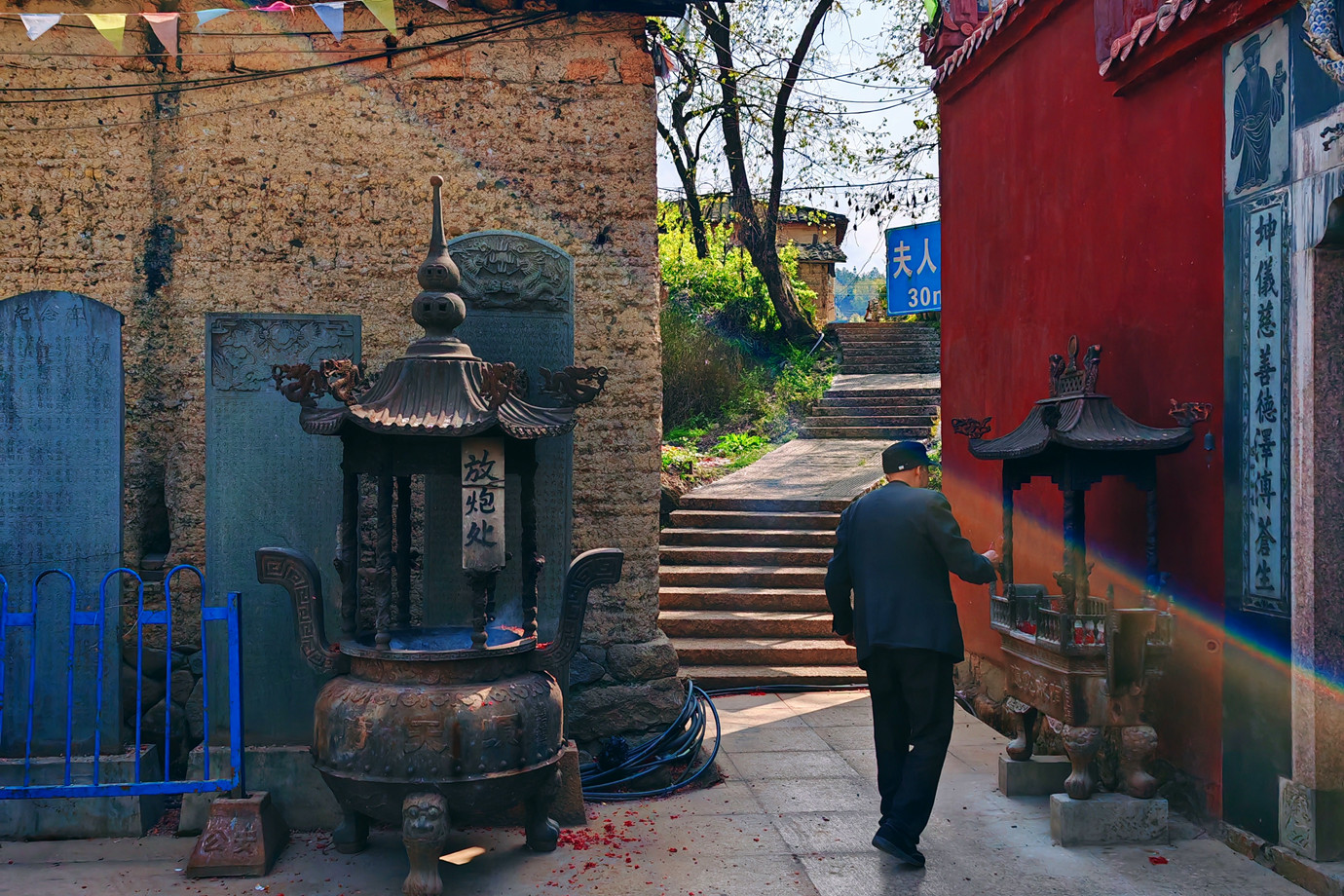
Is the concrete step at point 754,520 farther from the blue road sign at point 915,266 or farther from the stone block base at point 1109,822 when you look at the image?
the stone block base at point 1109,822

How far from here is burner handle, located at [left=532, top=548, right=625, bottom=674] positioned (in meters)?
4.57

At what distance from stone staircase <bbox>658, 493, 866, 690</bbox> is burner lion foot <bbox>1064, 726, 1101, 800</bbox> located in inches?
123

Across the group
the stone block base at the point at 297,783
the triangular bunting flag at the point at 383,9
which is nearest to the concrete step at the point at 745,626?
the stone block base at the point at 297,783

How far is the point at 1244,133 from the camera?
14.5 feet

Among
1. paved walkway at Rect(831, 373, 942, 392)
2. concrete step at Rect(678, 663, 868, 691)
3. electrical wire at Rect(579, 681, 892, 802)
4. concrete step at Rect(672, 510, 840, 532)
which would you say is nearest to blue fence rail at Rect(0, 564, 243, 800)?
electrical wire at Rect(579, 681, 892, 802)

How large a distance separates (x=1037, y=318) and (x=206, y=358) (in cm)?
477

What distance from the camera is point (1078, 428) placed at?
4715mm

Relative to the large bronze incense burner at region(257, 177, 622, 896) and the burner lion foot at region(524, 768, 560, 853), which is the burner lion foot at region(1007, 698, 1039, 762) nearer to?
the large bronze incense burner at region(257, 177, 622, 896)

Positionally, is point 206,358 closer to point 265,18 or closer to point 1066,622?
point 265,18

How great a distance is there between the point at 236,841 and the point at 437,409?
2.04 meters

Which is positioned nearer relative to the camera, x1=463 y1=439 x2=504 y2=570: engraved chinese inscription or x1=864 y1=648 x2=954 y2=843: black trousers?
x1=463 y1=439 x2=504 y2=570: engraved chinese inscription

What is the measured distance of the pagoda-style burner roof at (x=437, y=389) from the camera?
162 inches

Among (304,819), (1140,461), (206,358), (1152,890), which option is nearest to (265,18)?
(206,358)

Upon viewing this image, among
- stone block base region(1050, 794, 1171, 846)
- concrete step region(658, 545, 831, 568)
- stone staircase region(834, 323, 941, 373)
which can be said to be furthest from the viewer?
stone staircase region(834, 323, 941, 373)
